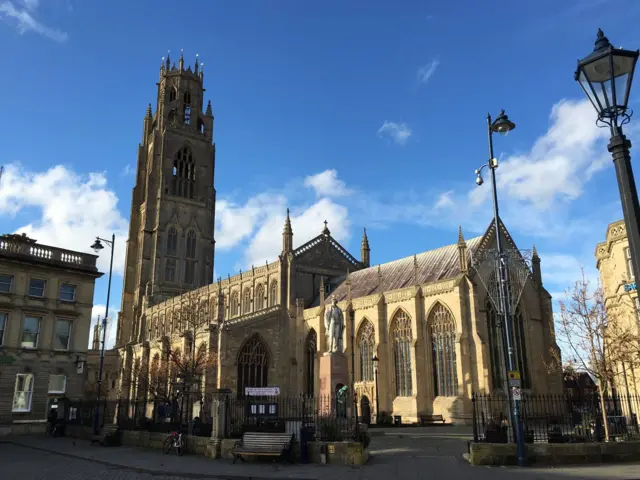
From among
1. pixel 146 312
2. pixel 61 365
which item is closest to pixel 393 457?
pixel 61 365

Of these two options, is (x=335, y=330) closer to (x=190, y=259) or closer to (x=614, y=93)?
(x=614, y=93)

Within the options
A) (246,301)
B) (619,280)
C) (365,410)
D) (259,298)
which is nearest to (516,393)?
(619,280)

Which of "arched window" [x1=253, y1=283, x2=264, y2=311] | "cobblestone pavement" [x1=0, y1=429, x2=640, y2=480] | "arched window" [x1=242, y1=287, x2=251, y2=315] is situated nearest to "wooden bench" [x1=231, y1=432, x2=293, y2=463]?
"cobblestone pavement" [x1=0, y1=429, x2=640, y2=480]

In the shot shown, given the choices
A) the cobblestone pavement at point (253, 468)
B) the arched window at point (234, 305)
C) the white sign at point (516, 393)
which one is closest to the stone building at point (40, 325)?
the cobblestone pavement at point (253, 468)

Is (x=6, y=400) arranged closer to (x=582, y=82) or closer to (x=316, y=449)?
(x=316, y=449)

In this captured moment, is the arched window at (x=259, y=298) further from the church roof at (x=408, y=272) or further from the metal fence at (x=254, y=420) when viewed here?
the metal fence at (x=254, y=420)

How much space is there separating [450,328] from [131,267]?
4969 centimetres

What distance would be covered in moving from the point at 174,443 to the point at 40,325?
17164mm

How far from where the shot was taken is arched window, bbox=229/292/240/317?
5962cm

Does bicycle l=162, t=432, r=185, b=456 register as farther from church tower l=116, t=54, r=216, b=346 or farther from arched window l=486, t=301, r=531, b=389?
church tower l=116, t=54, r=216, b=346

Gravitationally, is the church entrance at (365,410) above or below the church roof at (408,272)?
below

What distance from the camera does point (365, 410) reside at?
120 ft

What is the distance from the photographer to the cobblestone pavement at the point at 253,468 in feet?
46.2

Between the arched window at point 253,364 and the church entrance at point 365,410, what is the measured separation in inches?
394
